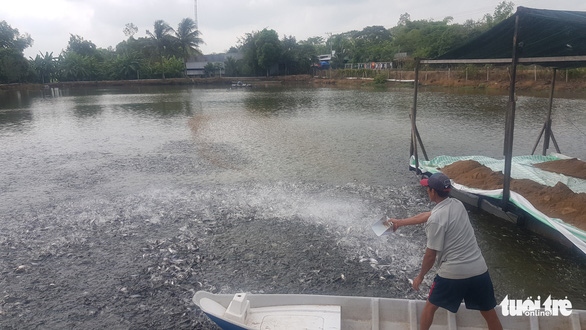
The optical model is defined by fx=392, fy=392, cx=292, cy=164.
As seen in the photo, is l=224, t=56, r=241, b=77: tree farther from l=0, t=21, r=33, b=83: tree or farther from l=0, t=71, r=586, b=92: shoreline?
l=0, t=21, r=33, b=83: tree

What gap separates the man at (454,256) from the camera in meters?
4.33

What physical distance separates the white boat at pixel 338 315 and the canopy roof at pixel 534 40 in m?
5.44

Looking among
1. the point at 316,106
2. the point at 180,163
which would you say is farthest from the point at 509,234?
the point at 316,106

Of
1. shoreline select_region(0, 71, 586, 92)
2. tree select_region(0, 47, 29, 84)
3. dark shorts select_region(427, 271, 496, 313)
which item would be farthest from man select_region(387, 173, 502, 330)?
tree select_region(0, 47, 29, 84)

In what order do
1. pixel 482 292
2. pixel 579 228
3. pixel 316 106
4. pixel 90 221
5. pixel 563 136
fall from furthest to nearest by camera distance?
pixel 316 106 < pixel 563 136 < pixel 90 221 < pixel 579 228 < pixel 482 292

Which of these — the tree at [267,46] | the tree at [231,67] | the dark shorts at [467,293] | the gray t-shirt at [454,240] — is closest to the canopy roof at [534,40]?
the gray t-shirt at [454,240]

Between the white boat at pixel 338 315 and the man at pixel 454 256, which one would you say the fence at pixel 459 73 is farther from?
the man at pixel 454 256

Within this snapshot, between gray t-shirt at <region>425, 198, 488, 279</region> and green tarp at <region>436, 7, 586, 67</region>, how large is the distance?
5.58 metres

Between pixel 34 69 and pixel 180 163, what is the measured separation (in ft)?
261

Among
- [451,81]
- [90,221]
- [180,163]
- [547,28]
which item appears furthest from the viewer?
[451,81]

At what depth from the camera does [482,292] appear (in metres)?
4.45

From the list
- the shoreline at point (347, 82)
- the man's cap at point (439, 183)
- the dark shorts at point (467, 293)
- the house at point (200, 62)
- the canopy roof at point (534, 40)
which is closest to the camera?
the man's cap at point (439, 183)

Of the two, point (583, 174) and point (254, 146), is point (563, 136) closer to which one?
point (583, 174)

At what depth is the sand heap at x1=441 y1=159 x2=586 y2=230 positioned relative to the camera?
26.4 ft
